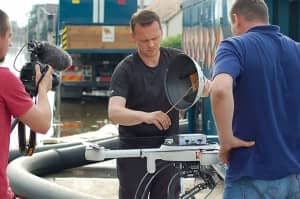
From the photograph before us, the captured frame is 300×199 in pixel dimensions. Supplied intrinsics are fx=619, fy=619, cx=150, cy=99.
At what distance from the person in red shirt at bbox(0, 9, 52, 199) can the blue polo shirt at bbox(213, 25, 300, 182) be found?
2.88 feet

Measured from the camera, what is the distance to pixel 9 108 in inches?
117

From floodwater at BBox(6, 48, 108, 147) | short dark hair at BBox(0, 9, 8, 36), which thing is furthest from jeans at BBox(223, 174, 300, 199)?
floodwater at BBox(6, 48, 108, 147)

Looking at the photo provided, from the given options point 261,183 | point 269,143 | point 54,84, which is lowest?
point 261,183

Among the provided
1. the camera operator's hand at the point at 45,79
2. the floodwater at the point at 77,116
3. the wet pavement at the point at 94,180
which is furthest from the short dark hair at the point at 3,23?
the floodwater at the point at 77,116

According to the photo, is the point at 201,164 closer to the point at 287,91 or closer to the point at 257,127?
the point at 257,127

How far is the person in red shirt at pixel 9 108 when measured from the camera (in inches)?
116

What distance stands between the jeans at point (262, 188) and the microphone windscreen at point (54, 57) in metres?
1.06

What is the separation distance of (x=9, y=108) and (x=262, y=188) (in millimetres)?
1275

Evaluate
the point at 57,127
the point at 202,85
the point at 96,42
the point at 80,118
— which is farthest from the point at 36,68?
the point at 96,42

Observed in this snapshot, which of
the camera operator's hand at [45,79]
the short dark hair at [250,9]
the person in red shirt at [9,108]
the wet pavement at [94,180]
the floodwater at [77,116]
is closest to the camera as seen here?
the person in red shirt at [9,108]

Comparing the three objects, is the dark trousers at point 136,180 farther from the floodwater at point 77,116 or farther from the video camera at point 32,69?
the floodwater at point 77,116

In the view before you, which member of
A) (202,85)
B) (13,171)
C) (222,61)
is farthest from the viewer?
(13,171)

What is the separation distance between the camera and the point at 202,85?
3.15 meters

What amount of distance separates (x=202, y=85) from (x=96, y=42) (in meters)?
14.6
